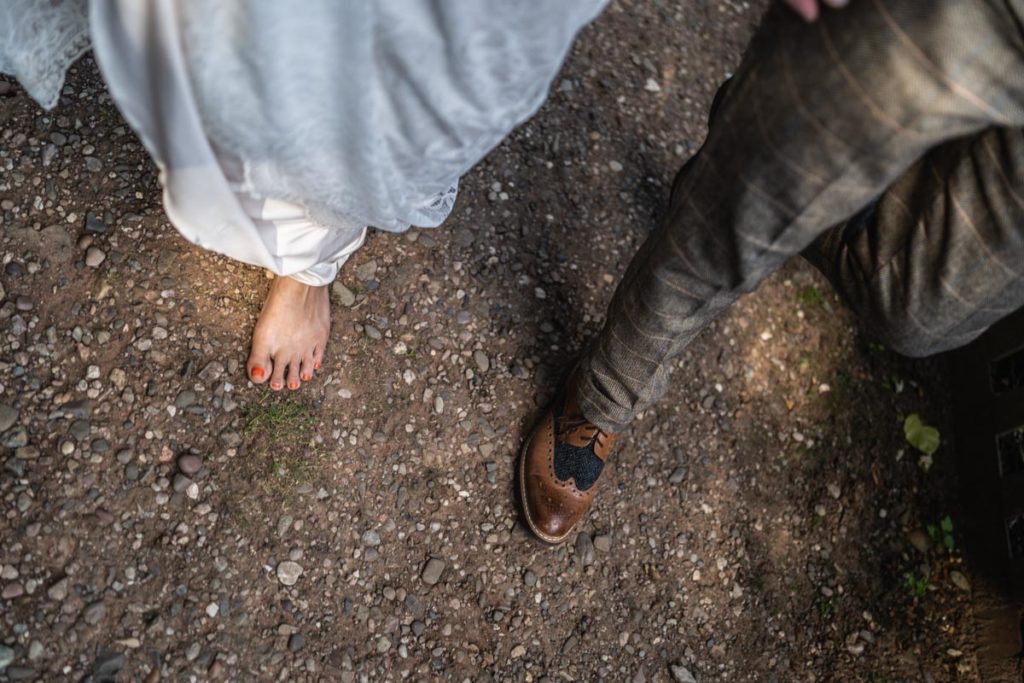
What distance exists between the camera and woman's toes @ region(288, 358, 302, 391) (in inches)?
77.8

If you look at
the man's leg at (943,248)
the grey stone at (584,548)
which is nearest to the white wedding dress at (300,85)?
the man's leg at (943,248)

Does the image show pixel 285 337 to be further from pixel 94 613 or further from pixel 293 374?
pixel 94 613

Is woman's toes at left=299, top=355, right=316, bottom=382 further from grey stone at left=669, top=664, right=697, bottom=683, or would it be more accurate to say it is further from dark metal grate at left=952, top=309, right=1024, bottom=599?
dark metal grate at left=952, top=309, right=1024, bottom=599

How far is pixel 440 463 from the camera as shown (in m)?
2.06

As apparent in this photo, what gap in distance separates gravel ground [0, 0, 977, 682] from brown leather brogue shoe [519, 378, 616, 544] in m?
0.10

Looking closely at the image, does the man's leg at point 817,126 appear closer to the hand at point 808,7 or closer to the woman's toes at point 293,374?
the hand at point 808,7

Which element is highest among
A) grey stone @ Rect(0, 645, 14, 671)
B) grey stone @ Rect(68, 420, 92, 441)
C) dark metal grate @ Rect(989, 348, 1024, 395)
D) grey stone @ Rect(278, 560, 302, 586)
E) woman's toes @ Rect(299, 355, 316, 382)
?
→ dark metal grate @ Rect(989, 348, 1024, 395)

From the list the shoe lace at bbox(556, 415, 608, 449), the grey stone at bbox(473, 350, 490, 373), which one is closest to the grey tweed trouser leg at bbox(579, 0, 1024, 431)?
the shoe lace at bbox(556, 415, 608, 449)

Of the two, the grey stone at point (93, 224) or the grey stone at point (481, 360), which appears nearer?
the grey stone at point (93, 224)

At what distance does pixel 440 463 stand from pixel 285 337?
510 mm

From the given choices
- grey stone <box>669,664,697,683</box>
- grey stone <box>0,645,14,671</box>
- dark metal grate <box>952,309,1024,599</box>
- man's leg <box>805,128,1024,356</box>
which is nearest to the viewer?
man's leg <box>805,128,1024,356</box>

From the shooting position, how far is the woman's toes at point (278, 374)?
1964 millimetres

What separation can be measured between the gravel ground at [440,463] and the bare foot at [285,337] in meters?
0.06

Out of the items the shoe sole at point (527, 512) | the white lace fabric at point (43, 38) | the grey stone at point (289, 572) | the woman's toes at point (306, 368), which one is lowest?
the grey stone at point (289, 572)
